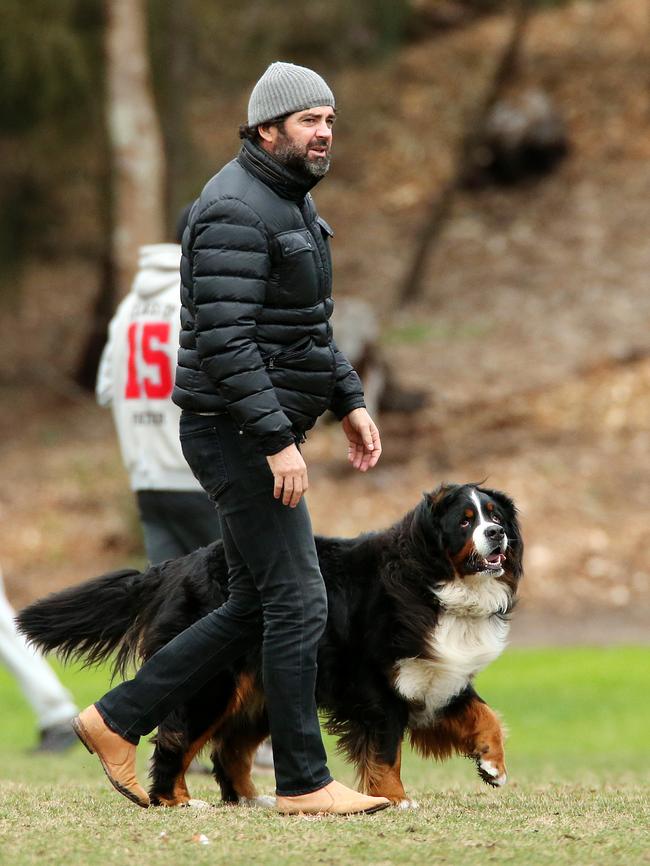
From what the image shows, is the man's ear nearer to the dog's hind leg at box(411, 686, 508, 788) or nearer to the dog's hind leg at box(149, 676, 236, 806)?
the dog's hind leg at box(149, 676, 236, 806)

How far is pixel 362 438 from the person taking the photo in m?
5.63

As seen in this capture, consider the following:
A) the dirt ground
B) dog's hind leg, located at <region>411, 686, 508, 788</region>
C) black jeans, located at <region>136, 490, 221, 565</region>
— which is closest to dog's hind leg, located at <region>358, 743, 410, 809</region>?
dog's hind leg, located at <region>411, 686, 508, 788</region>

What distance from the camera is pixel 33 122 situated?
2052 cm

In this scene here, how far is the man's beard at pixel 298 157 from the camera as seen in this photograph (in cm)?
514

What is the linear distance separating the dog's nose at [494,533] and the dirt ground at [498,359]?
224 inches

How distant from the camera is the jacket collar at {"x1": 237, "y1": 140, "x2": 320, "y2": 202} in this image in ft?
16.9

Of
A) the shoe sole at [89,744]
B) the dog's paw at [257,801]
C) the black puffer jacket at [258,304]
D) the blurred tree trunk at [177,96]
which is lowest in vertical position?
the dog's paw at [257,801]

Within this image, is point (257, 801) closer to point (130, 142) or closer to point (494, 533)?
point (494, 533)

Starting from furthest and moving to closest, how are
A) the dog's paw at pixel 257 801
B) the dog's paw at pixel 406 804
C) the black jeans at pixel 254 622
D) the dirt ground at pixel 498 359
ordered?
the dirt ground at pixel 498 359 → the dog's paw at pixel 257 801 → the dog's paw at pixel 406 804 → the black jeans at pixel 254 622

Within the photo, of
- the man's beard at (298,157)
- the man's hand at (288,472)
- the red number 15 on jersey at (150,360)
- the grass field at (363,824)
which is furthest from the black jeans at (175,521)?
the man's beard at (298,157)

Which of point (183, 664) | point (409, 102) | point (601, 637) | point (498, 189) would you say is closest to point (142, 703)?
point (183, 664)

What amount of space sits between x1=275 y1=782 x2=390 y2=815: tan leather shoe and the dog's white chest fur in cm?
69

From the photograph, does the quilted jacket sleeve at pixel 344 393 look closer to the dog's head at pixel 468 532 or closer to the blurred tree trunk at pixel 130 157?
the dog's head at pixel 468 532

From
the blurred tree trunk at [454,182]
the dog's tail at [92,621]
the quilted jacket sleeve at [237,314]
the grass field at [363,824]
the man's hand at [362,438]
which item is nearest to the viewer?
the grass field at [363,824]
